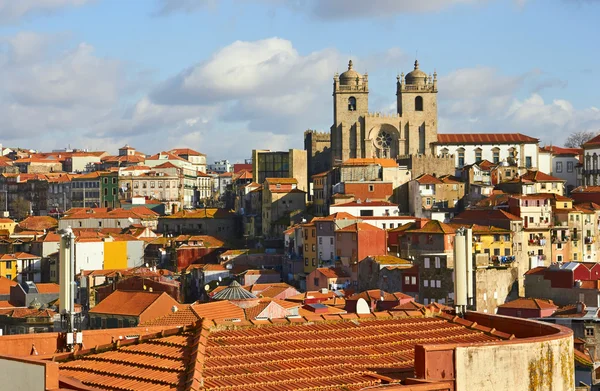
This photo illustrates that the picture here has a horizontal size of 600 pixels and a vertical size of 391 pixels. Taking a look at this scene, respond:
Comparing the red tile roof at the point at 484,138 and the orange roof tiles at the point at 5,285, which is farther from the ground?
the red tile roof at the point at 484,138

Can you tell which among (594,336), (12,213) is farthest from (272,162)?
(594,336)

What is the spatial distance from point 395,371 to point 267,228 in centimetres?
7474

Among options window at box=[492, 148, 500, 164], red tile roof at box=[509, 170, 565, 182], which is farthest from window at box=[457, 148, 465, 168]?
red tile roof at box=[509, 170, 565, 182]

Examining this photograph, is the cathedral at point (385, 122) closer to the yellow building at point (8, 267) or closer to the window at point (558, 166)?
the window at point (558, 166)

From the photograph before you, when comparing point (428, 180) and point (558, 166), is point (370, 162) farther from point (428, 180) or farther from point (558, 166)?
point (558, 166)

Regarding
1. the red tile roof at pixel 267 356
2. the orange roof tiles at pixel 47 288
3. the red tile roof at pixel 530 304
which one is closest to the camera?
the red tile roof at pixel 267 356

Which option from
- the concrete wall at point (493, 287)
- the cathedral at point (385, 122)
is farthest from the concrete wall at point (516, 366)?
the cathedral at point (385, 122)

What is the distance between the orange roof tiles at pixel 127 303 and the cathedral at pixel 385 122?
41.9 m

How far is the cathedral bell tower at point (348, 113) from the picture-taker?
97688mm

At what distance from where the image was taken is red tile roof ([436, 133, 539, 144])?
96.7 meters

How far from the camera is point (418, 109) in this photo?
99.0m

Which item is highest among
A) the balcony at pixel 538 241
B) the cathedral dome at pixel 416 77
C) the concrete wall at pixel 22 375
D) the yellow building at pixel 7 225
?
the cathedral dome at pixel 416 77

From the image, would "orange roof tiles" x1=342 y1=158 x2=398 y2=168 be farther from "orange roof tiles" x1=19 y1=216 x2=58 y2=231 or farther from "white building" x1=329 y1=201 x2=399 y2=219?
"orange roof tiles" x1=19 y1=216 x2=58 y2=231

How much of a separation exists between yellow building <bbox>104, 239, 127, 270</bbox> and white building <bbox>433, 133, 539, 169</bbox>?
25.7 meters
